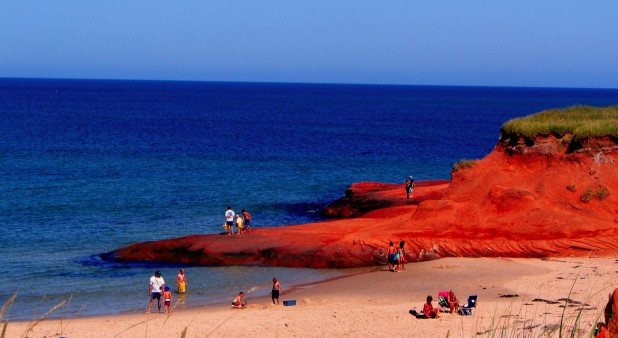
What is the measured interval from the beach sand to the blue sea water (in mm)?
1884

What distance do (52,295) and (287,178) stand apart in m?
30.2

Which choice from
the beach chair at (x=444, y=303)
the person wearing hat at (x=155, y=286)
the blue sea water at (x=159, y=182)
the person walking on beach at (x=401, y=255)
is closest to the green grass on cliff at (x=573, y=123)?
the person walking on beach at (x=401, y=255)

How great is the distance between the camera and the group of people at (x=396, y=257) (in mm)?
26516

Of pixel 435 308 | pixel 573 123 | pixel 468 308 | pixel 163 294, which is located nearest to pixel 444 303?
pixel 435 308

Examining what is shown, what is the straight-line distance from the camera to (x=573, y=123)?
2956 cm

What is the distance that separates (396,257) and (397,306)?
4.75m

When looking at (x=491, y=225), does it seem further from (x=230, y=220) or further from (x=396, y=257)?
(x=230, y=220)

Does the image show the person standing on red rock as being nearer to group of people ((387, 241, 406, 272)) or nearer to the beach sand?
the beach sand

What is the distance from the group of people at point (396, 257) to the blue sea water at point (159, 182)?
2452mm

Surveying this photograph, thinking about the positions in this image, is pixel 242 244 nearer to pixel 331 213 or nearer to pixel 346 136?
pixel 331 213

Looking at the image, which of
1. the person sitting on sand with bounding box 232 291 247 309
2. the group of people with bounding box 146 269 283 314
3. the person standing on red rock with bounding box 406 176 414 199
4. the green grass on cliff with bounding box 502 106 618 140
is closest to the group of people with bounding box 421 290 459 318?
the group of people with bounding box 146 269 283 314

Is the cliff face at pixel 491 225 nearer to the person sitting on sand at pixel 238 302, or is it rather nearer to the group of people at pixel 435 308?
the person sitting on sand at pixel 238 302

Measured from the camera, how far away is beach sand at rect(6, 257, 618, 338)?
18.7 meters

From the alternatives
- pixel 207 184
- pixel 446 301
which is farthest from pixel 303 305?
pixel 207 184
